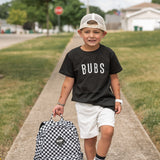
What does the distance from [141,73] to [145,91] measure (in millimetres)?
2731

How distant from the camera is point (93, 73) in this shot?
9.50 feet

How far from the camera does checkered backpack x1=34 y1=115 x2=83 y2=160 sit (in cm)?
286

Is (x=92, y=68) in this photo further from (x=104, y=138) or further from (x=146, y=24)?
(x=146, y=24)

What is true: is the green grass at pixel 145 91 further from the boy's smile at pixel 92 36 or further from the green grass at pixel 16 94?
the green grass at pixel 16 94

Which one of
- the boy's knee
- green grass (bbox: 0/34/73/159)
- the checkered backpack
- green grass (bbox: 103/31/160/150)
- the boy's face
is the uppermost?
the boy's face

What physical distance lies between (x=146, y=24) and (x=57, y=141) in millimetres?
48422

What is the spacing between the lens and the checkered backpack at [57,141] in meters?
2.86

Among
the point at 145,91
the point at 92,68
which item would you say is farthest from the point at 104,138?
the point at 145,91

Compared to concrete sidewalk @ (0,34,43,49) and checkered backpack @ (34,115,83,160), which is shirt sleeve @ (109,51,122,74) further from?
concrete sidewalk @ (0,34,43,49)

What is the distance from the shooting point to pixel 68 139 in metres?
2.89

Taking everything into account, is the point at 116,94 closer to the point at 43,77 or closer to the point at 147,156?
the point at 147,156

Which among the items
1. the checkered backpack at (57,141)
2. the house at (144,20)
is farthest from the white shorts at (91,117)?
the house at (144,20)

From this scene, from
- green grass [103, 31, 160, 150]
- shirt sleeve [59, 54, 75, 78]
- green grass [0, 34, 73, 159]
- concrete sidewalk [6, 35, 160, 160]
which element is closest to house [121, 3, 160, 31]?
green grass [103, 31, 160, 150]

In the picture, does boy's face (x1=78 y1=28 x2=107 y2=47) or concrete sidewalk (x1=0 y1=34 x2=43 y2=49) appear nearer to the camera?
boy's face (x1=78 y1=28 x2=107 y2=47)
